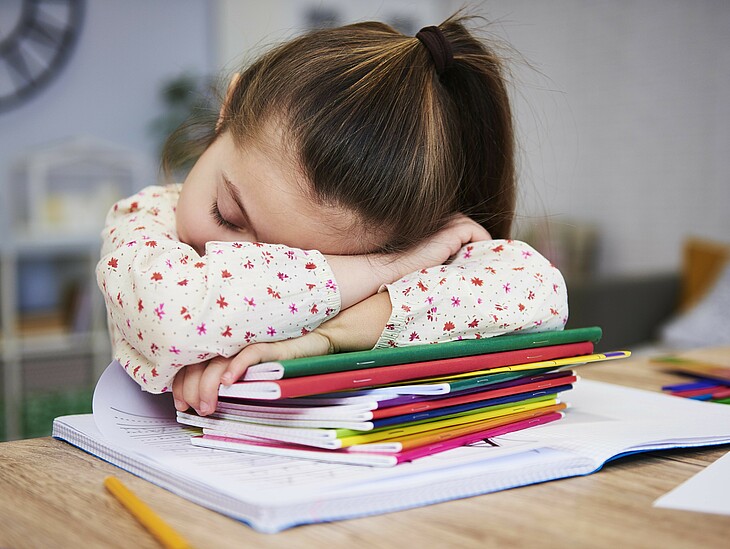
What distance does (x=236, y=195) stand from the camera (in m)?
0.64

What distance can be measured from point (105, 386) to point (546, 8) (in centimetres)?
400

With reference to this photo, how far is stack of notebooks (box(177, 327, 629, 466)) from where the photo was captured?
49cm

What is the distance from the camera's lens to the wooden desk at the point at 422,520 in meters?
0.39

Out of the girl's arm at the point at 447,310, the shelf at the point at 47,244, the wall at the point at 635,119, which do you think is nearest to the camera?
the girl's arm at the point at 447,310

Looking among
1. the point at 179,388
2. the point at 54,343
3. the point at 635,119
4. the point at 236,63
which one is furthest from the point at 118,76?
the point at 179,388

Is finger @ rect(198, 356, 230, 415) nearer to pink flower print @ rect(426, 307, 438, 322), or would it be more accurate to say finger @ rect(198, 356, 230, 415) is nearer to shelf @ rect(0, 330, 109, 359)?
pink flower print @ rect(426, 307, 438, 322)

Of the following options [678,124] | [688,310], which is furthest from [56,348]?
[678,124]

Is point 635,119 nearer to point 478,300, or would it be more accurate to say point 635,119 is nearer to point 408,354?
point 478,300

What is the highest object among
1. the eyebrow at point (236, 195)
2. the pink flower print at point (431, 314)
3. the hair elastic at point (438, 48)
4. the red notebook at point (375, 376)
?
the hair elastic at point (438, 48)

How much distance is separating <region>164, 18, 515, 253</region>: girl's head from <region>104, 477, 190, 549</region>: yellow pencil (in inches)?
9.9

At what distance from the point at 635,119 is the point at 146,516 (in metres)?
3.68

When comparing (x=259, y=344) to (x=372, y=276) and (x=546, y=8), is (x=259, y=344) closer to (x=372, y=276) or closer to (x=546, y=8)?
(x=372, y=276)

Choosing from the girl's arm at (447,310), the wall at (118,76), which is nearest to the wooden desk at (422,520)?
the girl's arm at (447,310)

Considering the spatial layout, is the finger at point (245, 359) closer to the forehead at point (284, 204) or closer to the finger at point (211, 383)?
the finger at point (211, 383)
